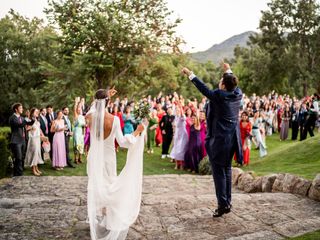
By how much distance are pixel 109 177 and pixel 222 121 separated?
6.13ft

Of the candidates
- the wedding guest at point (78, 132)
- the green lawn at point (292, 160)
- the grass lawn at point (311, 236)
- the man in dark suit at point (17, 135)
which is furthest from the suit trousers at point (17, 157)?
the grass lawn at point (311, 236)

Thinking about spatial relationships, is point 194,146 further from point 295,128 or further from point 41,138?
point 295,128

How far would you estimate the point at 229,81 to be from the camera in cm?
571

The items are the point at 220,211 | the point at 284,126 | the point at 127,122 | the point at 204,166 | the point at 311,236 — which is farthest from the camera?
the point at 284,126

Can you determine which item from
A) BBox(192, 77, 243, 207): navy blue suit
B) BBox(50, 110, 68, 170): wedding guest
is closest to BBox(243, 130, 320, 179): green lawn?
BBox(192, 77, 243, 207): navy blue suit

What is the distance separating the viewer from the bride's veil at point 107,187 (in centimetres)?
520

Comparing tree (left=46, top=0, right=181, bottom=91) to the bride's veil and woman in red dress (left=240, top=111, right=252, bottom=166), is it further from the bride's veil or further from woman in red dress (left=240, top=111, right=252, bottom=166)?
the bride's veil

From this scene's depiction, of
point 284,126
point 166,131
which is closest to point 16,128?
point 166,131

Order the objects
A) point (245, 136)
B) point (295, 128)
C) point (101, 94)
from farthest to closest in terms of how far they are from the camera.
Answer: point (295, 128) < point (245, 136) < point (101, 94)

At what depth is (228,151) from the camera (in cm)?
579

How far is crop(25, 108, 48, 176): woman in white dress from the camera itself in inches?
467

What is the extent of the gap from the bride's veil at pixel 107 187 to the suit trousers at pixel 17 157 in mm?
6209

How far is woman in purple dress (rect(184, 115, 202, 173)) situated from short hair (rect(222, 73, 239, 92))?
706cm

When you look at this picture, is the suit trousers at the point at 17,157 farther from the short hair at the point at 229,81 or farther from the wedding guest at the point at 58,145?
the short hair at the point at 229,81
